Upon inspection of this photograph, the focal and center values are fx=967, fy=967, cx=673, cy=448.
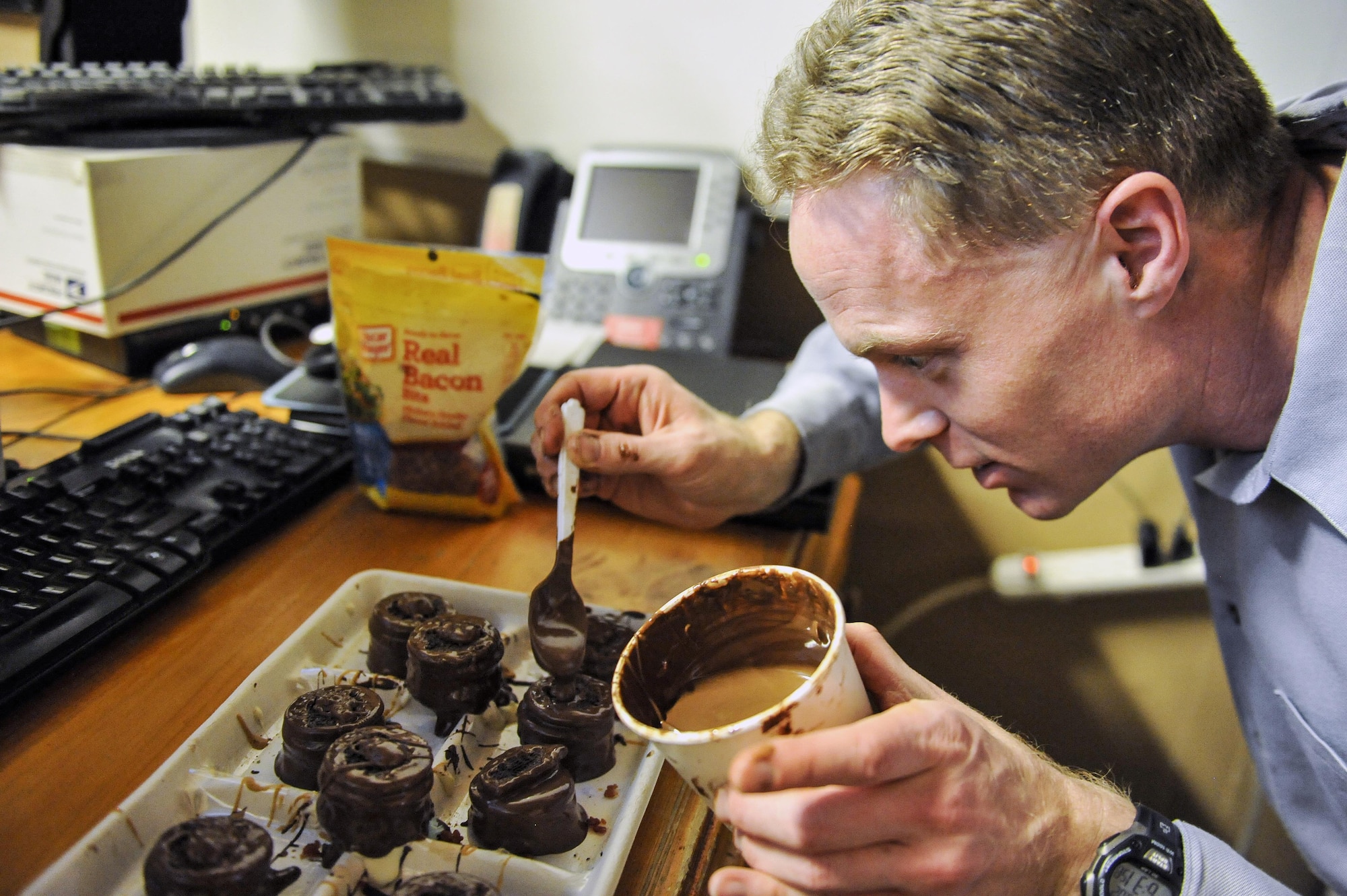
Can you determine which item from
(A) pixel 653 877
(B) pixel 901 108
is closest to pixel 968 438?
(B) pixel 901 108

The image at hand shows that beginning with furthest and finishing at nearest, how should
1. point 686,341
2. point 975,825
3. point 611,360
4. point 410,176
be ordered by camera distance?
point 410,176, point 686,341, point 611,360, point 975,825

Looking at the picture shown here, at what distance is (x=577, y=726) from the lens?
63 centimetres

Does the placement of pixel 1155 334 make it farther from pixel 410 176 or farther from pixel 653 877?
pixel 410 176

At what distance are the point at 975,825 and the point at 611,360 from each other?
0.78 metres

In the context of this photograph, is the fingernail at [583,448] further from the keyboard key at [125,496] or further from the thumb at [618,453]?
the keyboard key at [125,496]

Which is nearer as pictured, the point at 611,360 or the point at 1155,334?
the point at 1155,334

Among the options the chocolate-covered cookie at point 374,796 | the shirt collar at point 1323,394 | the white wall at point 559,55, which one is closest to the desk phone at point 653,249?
the white wall at point 559,55

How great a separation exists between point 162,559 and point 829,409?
0.68 metres

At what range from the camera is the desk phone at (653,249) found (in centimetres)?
133

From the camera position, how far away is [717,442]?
94 cm

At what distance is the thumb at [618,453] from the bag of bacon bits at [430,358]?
14cm

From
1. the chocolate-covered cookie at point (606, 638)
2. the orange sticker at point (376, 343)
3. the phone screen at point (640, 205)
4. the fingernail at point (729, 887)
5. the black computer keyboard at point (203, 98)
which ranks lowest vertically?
the chocolate-covered cookie at point (606, 638)

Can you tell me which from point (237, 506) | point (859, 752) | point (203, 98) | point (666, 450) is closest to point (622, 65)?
point (203, 98)

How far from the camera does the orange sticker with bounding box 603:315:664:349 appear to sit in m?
1.32
